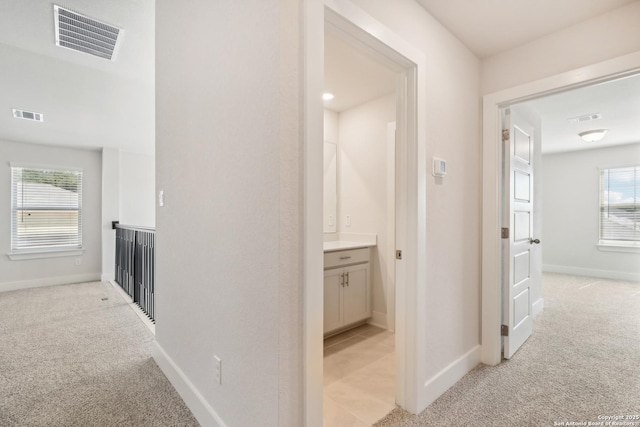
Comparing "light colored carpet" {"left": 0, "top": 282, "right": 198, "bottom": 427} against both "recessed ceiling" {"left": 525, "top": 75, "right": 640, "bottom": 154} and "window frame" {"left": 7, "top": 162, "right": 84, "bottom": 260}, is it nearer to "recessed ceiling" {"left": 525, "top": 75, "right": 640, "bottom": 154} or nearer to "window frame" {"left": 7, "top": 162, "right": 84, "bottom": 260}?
"window frame" {"left": 7, "top": 162, "right": 84, "bottom": 260}

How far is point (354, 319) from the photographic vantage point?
3.11m

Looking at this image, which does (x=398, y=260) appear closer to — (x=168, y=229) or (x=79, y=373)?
(x=168, y=229)

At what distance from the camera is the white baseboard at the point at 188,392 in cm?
160

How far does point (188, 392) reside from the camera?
184cm

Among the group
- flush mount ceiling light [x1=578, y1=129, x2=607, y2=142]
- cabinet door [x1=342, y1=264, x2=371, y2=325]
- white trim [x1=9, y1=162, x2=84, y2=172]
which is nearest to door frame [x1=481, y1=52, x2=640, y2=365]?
cabinet door [x1=342, y1=264, x2=371, y2=325]

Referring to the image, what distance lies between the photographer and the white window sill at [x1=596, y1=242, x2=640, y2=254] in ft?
17.6

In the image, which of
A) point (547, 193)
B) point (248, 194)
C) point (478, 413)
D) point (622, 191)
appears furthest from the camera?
point (547, 193)

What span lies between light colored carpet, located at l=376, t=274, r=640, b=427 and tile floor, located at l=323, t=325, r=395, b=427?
0.16 m

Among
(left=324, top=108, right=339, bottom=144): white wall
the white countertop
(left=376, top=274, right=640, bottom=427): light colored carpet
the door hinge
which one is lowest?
(left=376, top=274, right=640, bottom=427): light colored carpet

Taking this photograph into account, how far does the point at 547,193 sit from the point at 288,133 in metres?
7.16

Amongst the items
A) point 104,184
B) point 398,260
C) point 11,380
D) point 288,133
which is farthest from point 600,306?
point 104,184

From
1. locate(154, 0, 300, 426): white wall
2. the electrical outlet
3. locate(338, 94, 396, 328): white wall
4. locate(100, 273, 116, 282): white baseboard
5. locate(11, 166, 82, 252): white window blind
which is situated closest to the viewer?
locate(154, 0, 300, 426): white wall

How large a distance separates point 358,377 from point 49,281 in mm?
5930

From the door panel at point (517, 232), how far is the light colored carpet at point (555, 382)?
217 millimetres
